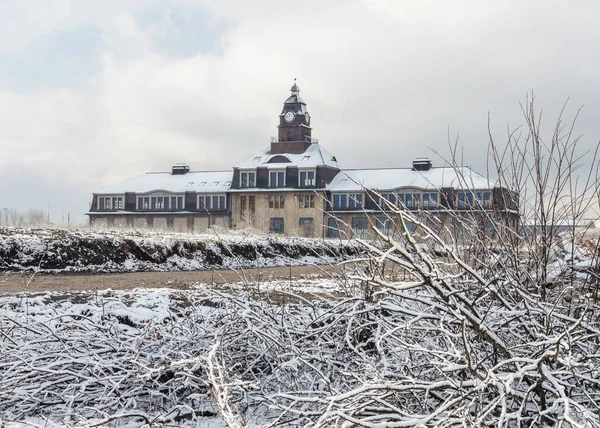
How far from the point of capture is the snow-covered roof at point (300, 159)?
5694 cm

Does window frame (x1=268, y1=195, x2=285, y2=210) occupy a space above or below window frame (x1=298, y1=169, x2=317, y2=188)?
below

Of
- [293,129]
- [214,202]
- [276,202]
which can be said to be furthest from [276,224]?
[293,129]

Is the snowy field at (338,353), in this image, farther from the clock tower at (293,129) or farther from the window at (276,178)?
the clock tower at (293,129)

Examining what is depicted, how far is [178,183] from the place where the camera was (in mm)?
61125

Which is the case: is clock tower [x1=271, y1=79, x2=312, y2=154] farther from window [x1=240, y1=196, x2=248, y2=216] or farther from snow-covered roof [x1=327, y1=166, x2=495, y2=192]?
window [x1=240, y1=196, x2=248, y2=216]

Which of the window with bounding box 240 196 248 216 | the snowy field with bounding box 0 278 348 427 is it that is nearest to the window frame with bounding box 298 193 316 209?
the window with bounding box 240 196 248 216

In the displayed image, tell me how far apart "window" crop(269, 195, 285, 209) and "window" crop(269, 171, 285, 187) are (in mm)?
989

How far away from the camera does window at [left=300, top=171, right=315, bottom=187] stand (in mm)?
55938

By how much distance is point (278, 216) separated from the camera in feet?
188

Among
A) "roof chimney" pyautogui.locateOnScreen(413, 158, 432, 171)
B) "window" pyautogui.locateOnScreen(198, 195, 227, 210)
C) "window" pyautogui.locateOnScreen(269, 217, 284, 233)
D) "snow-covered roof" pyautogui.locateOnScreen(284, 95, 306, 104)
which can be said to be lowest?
"window" pyautogui.locateOnScreen(269, 217, 284, 233)

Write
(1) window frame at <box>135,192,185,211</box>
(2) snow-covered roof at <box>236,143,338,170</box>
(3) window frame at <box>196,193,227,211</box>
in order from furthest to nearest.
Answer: (1) window frame at <box>135,192,185,211</box>
(3) window frame at <box>196,193,227,211</box>
(2) snow-covered roof at <box>236,143,338,170</box>

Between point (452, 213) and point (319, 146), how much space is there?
55.6 metres

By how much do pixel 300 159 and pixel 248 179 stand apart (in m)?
4.67

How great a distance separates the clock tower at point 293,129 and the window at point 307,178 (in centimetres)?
358
